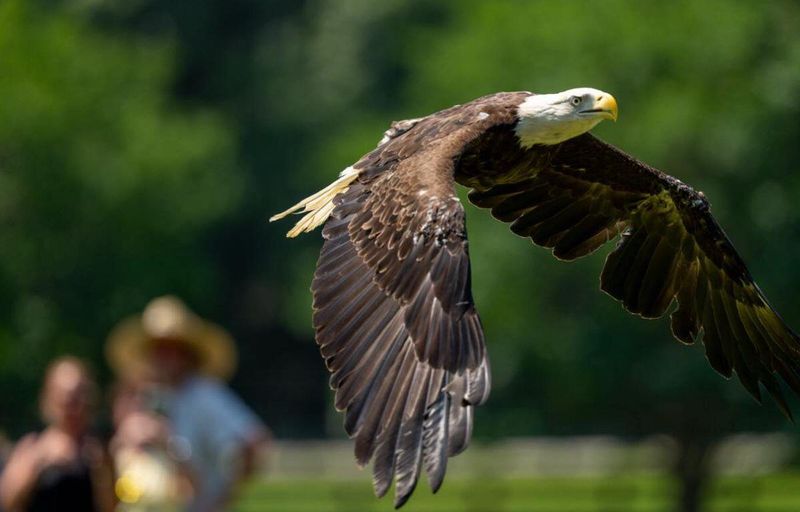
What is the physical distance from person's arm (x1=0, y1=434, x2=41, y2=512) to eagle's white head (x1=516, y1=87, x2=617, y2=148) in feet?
9.63

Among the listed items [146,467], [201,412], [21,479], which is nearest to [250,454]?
[201,412]

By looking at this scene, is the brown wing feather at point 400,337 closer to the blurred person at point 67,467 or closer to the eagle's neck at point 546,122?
the eagle's neck at point 546,122

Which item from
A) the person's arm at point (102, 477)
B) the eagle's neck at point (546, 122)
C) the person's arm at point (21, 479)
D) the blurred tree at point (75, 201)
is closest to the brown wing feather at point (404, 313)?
the eagle's neck at point (546, 122)

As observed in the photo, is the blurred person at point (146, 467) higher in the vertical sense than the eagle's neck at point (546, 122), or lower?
lower

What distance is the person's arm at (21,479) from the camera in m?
9.56

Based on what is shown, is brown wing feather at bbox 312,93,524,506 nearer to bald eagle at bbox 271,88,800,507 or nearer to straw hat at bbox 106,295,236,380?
bald eagle at bbox 271,88,800,507

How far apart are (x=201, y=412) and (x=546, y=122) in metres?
2.61

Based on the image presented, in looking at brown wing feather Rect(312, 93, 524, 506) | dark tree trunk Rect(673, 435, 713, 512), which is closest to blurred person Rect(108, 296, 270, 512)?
brown wing feather Rect(312, 93, 524, 506)

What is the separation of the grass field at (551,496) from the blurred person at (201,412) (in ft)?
40.0

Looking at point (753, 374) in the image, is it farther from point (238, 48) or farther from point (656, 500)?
point (238, 48)

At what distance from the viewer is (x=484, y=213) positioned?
24406 millimetres

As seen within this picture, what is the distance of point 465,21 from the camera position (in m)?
30.3

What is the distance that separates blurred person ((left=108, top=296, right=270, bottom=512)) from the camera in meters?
10.2

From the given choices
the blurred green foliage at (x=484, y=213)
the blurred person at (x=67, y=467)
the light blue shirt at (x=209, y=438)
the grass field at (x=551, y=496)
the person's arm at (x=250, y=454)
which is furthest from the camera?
the grass field at (x=551, y=496)
